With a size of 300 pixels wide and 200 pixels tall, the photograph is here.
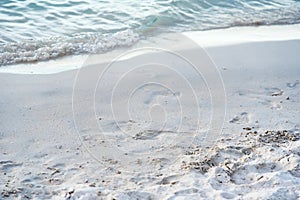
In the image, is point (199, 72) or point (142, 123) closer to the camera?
point (142, 123)

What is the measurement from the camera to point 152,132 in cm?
340

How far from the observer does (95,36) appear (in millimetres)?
6062

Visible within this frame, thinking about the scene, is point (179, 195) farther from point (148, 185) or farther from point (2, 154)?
point (2, 154)

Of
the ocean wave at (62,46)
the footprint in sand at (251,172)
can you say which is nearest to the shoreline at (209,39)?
the ocean wave at (62,46)

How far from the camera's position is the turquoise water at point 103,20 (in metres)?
5.60

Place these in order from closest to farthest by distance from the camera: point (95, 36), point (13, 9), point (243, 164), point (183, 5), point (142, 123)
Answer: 1. point (243, 164)
2. point (142, 123)
3. point (95, 36)
4. point (13, 9)
5. point (183, 5)

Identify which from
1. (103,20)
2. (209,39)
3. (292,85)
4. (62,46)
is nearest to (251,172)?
(292,85)

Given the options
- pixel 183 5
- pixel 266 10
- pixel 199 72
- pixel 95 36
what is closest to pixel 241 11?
pixel 266 10

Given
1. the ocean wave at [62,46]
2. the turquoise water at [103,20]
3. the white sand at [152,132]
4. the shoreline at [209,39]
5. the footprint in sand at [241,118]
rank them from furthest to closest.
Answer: the turquoise water at [103,20], the ocean wave at [62,46], the shoreline at [209,39], the footprint in sand at [241,118], the white sand at [152,132]

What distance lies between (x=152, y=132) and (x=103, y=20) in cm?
371

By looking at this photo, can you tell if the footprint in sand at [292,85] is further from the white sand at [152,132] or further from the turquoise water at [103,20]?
the turquoise water at [103,20]

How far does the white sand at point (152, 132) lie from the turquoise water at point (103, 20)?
88 cm

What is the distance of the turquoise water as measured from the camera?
18.4ft

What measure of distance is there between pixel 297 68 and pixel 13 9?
4.50 metres
